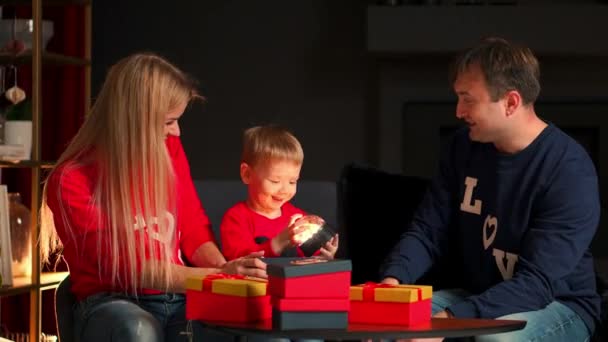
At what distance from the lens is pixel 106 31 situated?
5160mm

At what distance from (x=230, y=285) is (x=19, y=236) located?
1847 mm

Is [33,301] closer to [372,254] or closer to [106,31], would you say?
[372,254]

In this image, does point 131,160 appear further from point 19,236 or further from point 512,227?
point 19,236

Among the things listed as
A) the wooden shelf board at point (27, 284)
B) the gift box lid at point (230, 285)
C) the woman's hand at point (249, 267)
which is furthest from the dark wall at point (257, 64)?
the gift box lid at point (230, 285)

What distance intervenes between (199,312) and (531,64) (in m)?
1.07

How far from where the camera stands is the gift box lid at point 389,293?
72.5 inches

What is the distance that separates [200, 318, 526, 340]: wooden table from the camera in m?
1.76

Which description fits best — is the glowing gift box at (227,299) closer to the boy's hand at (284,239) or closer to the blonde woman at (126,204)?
the blonde woman at (126,204)

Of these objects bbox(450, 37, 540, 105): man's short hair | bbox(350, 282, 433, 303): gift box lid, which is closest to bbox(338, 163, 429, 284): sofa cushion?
bbox(450, 37, 540, 105): man's short hair

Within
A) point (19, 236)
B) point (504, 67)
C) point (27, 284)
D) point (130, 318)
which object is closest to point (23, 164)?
point (19, 236)

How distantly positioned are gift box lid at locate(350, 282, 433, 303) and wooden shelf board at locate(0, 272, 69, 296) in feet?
5.76

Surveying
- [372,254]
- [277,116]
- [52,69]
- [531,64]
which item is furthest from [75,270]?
[277,116]

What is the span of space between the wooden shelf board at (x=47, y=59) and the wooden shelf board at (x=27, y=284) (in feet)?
2.47

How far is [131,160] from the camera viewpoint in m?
2.35
